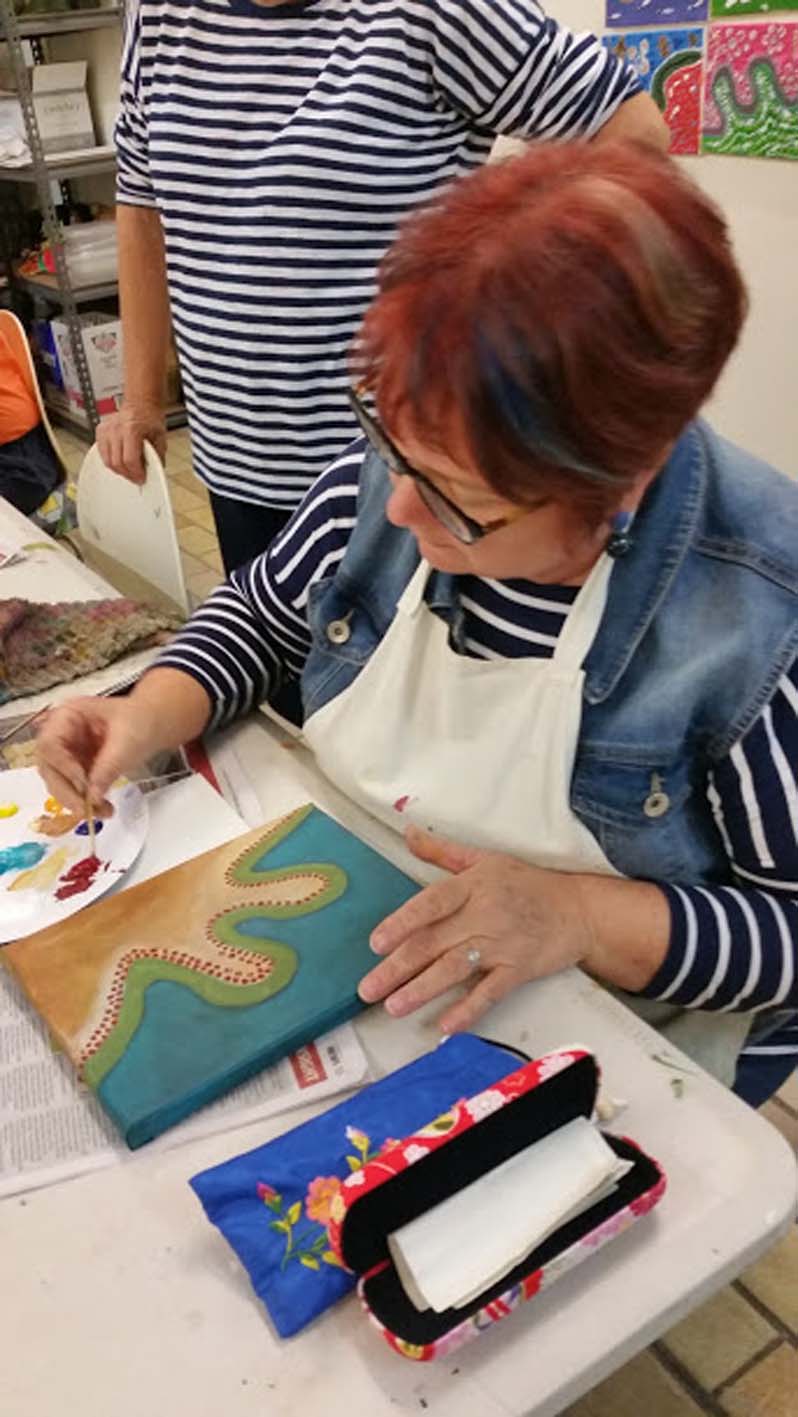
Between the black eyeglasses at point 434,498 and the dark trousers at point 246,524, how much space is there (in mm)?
702

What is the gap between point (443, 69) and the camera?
1146 mm

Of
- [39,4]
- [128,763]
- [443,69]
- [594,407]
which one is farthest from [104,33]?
[594,407]

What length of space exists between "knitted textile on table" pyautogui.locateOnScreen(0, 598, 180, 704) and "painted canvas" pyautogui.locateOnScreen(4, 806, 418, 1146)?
0.40m

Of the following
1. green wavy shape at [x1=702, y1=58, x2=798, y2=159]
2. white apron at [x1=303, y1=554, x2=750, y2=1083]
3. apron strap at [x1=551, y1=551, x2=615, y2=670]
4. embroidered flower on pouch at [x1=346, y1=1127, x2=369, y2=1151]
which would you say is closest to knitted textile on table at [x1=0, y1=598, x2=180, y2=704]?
white apron at [x1=303, y1=554, x2=750, y2=1083]

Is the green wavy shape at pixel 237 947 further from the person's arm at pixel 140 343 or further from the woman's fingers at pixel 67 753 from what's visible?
the person's arm at pixel 140 343

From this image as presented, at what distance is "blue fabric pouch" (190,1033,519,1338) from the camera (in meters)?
0.60

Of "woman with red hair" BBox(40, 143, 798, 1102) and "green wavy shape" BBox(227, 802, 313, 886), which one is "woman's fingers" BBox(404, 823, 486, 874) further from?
"green wavy shape" BBox(227, 802, 313, 886)

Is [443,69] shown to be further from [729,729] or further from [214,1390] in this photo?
[214,1390]

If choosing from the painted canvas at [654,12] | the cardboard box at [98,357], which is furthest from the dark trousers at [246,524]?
the cardboard box at [98,357]

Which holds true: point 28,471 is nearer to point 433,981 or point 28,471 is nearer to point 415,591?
point 415,591

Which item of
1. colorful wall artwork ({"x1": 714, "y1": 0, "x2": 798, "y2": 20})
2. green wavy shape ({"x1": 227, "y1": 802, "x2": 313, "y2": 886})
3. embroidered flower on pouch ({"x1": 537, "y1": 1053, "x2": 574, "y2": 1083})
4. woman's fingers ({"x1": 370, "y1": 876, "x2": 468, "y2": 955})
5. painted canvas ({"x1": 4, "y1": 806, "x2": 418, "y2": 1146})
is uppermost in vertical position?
colorful wall artwork ({"x1": 714, "y1": 0, "x2": 798, "y2": 20})

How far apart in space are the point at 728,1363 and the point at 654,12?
213 cm

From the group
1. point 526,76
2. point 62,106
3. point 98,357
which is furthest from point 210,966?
point 62,106

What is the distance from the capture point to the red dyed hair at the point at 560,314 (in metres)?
0.61
